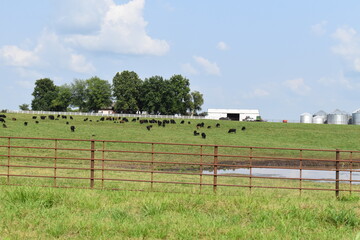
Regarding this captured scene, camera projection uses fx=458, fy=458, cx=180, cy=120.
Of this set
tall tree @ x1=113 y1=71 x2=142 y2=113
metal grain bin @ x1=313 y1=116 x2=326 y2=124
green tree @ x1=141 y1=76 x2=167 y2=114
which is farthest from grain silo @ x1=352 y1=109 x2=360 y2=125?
tall tree @ x1=113 y1=71 x2=142 y2=113

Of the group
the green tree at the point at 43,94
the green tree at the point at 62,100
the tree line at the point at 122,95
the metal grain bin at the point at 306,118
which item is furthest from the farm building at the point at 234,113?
the green tree at the point at 43,94

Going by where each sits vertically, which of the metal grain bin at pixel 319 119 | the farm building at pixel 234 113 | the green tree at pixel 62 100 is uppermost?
the green tree at pixel 62 100

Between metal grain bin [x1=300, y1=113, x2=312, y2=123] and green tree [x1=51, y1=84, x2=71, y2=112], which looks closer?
metal grain bin [x1=300, y1=113, x2=312, y2=123]

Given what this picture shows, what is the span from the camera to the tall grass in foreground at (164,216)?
8594 millimetres

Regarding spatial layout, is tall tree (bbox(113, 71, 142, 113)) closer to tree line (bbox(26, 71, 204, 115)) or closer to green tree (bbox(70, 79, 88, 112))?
tree line (bbox(26, 71, 204, 115))

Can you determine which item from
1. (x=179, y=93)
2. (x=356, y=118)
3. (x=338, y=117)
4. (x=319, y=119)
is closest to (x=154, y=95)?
(x=179, y=93)

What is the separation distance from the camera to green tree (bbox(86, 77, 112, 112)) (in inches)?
4887

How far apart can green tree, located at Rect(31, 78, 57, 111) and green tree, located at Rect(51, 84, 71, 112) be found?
1.93 m

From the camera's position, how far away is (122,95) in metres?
115

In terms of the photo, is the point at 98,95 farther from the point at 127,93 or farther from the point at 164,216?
the point at 164,216

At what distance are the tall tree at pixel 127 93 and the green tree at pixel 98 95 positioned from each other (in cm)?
648

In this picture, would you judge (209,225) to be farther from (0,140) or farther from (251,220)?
(0,140)

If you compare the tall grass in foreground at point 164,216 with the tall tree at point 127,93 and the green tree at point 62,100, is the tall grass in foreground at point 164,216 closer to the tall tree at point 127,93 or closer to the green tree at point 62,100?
the tall tree at point 127,93

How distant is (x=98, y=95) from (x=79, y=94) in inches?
395
